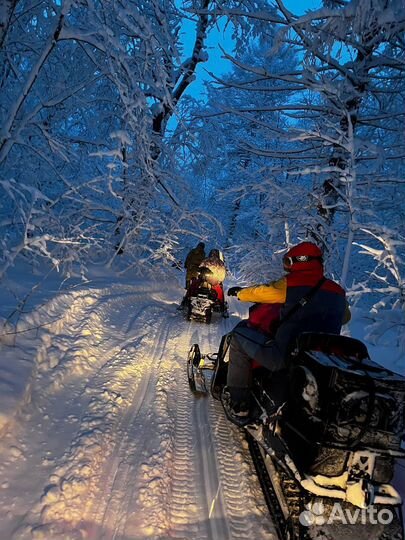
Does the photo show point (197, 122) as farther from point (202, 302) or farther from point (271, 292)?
Result: point (271, 292)

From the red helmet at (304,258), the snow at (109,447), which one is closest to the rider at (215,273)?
the snow at (109,447)

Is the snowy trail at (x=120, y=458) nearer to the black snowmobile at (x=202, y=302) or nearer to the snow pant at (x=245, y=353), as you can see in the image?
the snow pant at (x=245, y=353)

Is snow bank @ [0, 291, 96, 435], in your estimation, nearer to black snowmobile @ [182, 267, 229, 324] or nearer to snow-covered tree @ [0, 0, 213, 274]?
snow-covered tree @ [0, 0, 213, 274]

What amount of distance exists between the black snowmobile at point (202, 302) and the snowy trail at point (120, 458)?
2.74 metres

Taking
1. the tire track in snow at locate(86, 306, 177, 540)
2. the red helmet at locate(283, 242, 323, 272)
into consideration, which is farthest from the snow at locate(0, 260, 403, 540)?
the red helmet at locate(283, 242, 323, 272)

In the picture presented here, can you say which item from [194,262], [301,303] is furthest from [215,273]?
[301,303]

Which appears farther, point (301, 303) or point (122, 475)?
point (301, 303)

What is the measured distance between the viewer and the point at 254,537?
89.1 inches

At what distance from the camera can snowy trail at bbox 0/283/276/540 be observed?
2217 mm

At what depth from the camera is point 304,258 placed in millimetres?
2998

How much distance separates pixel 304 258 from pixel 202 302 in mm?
4874

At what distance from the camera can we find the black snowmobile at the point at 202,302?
7.71 metres

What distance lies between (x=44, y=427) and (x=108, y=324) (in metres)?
3.26

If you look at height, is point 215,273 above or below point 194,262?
below
